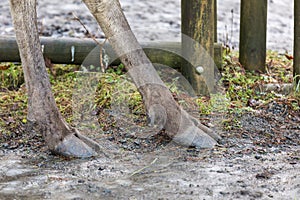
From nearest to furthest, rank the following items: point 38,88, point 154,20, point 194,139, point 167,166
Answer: point 167,166 < point 38,88 < point 194,139 < point 154,20

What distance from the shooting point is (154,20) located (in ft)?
29.5

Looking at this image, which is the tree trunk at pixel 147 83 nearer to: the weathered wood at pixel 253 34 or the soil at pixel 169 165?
the soil at pixel 169 165

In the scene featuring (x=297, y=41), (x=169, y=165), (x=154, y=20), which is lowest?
(x=169, y=165)

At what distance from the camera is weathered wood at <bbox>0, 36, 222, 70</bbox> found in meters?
5.35

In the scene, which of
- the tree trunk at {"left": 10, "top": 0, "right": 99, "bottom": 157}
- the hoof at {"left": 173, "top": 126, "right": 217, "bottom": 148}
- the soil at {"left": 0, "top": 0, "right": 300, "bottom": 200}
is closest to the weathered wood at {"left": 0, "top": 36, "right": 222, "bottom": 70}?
the soil at {"left": 0, "top": 0, "right": 300, "bottom": 200}

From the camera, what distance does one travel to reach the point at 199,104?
483cm

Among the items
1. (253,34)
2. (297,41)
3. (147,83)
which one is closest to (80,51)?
(147,83)

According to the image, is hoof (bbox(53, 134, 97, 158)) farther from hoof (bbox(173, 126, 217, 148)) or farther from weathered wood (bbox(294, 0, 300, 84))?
weathered wood (bbox(294, 0, 300, 84))

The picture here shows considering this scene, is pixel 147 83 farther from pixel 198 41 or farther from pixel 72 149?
pixel 198 41

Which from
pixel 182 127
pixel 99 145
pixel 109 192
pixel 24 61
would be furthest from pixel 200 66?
pixel 109 192

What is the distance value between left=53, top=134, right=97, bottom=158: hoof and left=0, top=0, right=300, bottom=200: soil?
5cm

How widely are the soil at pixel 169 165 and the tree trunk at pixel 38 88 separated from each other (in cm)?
10

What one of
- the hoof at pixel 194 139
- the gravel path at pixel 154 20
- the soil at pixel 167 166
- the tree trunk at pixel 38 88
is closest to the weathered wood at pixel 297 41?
the soil at pixel 167 166

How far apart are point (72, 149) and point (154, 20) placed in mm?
5358
